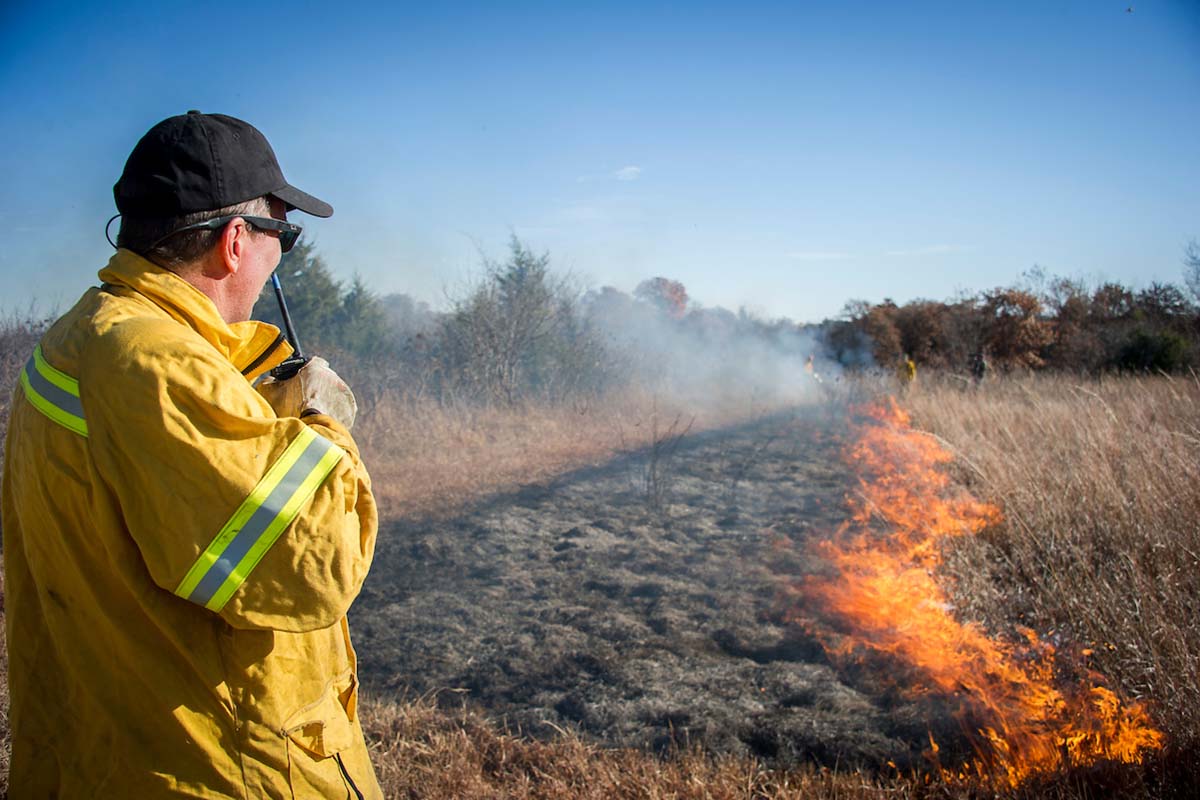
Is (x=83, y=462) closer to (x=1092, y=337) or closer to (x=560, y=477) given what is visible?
(x=560, y=477)

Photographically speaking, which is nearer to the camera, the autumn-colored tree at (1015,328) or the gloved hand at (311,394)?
the gloved hand at (311,394)

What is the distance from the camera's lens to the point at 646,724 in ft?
11.3

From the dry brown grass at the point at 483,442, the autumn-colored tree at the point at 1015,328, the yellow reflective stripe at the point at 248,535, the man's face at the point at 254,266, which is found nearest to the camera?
the yellow reflective stripe at the point at 248,535

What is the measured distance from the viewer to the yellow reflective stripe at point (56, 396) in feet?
3.89

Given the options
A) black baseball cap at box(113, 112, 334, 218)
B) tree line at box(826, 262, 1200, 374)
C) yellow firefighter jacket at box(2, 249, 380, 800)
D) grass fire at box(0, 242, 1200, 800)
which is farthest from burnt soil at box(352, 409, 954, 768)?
tree line at box(826, 262, 1200, 374)

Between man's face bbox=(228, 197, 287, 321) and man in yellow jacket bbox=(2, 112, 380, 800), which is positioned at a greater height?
man's face bbox=(228, 197, 287, 321)

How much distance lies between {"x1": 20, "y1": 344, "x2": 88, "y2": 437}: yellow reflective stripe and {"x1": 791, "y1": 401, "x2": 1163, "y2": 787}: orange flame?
3.31 m

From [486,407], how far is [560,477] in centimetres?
492

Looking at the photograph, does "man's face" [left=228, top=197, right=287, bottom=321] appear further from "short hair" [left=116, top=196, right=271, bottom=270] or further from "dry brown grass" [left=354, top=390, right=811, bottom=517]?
"dry brown grass" [left=354, top=390, right=811, bottom=517]

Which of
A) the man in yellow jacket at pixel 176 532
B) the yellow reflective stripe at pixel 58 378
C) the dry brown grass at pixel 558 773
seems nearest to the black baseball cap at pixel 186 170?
the man in yellow jacket at pixel 176 532

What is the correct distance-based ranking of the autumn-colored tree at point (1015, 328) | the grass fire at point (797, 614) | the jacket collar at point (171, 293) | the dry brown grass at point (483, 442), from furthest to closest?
the autumn-colored tree at point (1015, 328)
the dry brown grass at point (483, 442)
the grass fire at point (797, 614)
the jacket collar at point (171, 293)

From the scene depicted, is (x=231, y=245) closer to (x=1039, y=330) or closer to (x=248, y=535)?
(x=248, y=535)

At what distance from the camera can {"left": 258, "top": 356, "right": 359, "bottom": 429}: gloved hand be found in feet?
5.13

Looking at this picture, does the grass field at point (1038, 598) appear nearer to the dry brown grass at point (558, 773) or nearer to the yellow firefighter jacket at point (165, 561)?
the dry brown grass at point (558, 773)
